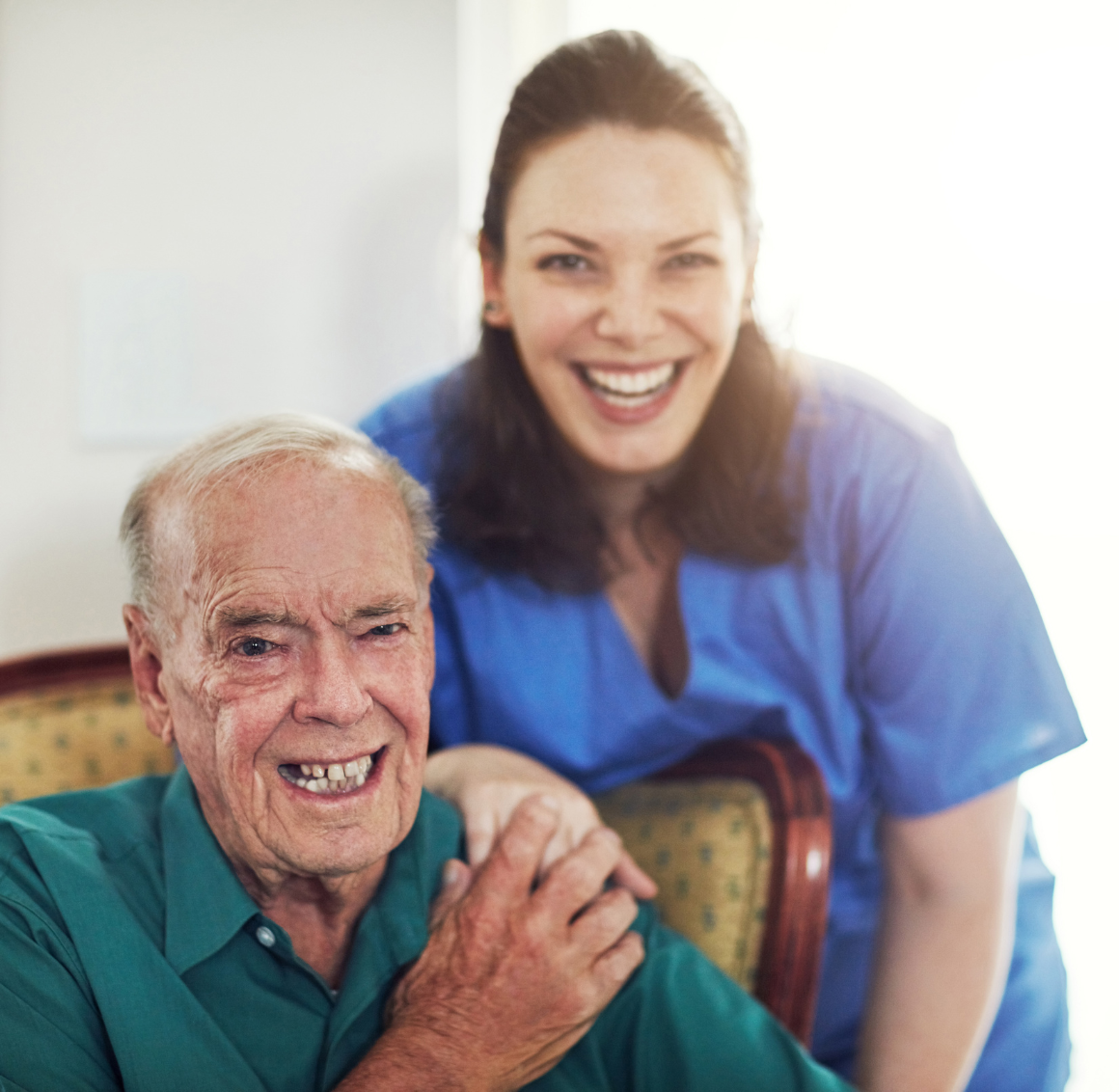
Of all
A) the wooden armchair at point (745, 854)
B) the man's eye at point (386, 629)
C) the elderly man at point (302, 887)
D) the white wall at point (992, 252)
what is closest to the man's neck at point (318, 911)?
the elderly man at point (302, 887)

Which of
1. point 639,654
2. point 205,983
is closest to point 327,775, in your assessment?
point 205,983

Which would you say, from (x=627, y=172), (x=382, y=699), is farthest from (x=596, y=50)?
(x=382, y=699)

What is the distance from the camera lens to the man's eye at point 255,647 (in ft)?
2.33

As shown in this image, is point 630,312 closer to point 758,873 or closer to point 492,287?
point 492,287

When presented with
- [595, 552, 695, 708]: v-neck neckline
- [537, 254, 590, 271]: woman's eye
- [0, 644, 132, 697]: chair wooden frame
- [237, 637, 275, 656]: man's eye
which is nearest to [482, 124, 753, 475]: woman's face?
[537, 254, 590, 271]: woman's eye

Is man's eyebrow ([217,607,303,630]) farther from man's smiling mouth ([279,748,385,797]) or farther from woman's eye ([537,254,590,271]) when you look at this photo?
woman's eye ([537,254,590,271])

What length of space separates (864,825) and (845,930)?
0.42ft

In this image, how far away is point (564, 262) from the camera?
0.88 metres

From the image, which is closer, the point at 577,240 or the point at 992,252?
the point at 577,240

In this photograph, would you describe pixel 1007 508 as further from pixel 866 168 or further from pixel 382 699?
pixel 382 699

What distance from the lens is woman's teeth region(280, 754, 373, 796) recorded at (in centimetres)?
72

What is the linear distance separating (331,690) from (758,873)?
525 millimetres

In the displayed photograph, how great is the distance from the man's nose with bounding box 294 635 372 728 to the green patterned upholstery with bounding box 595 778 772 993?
444mm

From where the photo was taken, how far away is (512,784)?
94 cm
